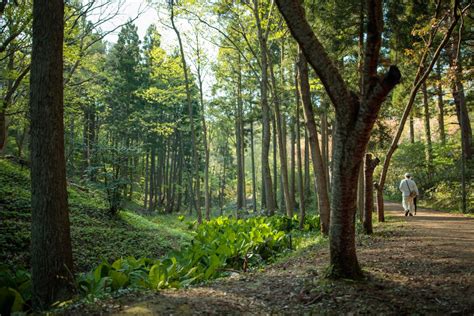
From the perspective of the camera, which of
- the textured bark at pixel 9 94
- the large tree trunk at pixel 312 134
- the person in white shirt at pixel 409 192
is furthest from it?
the person in white shirt at pixel 409 192

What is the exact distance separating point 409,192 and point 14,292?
38.6 ft

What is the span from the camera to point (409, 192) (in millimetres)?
12023

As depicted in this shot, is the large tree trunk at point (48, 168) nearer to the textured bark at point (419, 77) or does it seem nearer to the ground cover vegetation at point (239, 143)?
the ground cover vegetation at point (239, 143)

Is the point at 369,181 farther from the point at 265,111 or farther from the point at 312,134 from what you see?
the point at 265,111

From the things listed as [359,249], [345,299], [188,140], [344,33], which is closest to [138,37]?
[188,140]

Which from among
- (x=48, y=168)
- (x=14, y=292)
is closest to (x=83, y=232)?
(x=48, y=168)

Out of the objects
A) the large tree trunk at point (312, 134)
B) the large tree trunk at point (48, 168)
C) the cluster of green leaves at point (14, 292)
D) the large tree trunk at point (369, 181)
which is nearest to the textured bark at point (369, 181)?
the large tree trunk at point (369, 181)

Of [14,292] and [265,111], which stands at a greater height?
[265,111]

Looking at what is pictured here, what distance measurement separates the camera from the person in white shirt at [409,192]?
11.6 meters

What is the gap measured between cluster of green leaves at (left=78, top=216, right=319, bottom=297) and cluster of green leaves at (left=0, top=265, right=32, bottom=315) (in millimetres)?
677

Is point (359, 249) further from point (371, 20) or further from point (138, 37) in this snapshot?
point (138, 37)

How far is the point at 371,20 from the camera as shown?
4.06 meters

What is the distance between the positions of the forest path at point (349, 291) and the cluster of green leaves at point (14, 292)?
54.2 inches

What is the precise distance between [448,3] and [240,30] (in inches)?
298
